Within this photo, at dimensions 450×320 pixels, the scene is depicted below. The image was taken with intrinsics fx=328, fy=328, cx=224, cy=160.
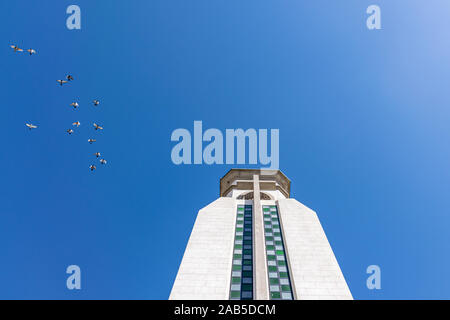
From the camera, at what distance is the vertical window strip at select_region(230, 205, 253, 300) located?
28391 millimetres

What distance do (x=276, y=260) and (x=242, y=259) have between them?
3377mm

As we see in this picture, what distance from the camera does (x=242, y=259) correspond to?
1289 inches

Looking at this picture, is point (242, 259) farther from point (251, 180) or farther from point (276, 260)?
point (251, 180)

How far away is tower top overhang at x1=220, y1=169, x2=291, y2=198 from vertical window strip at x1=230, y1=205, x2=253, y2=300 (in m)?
9.51

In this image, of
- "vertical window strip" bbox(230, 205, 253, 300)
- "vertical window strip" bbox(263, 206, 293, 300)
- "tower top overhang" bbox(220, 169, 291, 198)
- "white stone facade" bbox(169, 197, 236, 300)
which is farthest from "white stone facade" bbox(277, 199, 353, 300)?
"tower top overhang" bbox(220, 169, 291, 198)

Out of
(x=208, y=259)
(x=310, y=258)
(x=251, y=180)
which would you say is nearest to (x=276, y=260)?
(x=310, y=258)

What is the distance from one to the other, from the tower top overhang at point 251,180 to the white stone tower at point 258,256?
6470mm

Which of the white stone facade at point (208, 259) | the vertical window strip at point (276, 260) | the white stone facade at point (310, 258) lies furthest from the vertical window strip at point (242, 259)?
the white stone facade at point (310, 258)

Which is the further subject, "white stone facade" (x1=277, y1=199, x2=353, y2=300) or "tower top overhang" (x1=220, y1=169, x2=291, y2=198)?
"tower top overhang" (x1=220, y1=169, x2=291, y2=198)

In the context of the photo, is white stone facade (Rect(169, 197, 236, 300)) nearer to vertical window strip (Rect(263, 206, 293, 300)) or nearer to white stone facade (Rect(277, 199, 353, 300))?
vertical window strip (Rect(263, 206, 293, 300))

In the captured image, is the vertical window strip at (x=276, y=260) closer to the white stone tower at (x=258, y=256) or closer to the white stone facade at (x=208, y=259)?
the white stone tower at (x=258, y=256)

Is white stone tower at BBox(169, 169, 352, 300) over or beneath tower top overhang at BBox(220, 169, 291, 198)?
beneath
